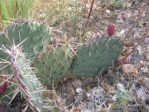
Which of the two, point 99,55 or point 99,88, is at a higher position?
point 99,55

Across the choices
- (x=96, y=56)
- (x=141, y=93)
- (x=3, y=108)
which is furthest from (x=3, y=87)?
(x=141, y=93)

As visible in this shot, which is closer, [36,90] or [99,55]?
[36,90]

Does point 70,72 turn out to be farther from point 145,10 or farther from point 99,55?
point 145,10

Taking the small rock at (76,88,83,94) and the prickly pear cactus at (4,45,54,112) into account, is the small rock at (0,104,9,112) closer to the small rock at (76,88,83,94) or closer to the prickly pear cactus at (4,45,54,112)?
the prickly pear cactus at (4,45,54,112)

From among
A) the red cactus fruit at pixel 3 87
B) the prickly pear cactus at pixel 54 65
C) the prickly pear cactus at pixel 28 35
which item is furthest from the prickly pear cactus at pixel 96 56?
the red cactus fruit at pixel 3 87

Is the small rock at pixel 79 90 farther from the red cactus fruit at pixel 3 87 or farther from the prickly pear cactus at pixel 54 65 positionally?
the red cactus fruit at pixel 3 87

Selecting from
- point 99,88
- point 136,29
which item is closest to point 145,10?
point 136,29

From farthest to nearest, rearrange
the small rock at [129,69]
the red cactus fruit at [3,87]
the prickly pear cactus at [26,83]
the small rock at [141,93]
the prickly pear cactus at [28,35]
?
the small rock at [129,69] → the small rock at [141,93] → the prickly pear cactus at [28,35] → the red cactus fruit at [3,87] → the prickly pear cactus at [26,83]

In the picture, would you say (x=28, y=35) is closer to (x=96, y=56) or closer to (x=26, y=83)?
(x=96, y=56)
